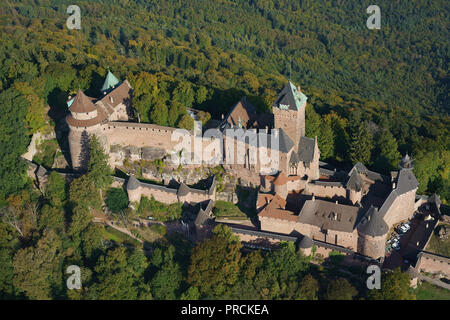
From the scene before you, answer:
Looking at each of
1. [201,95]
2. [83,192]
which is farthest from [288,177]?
[83,192]

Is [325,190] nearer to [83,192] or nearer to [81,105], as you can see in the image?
[83,192]

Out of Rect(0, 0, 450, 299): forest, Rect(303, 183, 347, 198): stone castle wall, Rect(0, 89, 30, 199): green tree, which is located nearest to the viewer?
Rect(0, 0, 450, 299): forest

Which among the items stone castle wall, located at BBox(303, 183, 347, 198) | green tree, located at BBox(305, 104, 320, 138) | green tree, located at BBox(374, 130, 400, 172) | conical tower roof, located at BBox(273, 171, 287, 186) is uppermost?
green tree, located at BBox(305, 104, 320, 138)

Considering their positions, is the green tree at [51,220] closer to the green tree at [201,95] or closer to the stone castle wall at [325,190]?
the green tree at [201,95]

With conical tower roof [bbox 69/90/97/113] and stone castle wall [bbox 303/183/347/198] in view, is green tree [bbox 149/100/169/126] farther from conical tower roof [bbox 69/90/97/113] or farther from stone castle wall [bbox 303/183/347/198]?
stone castle wall [bbox 303/183/347/198]


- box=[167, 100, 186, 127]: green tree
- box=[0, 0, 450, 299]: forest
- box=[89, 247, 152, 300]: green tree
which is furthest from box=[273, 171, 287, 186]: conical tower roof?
box=[89, 247, 152, 300]: green tree

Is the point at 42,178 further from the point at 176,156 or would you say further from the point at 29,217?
the point at 176,156
